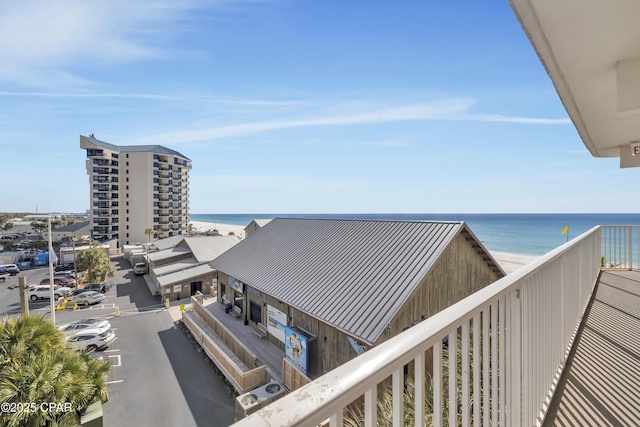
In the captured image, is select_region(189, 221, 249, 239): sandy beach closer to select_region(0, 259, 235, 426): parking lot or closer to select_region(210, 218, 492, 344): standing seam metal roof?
select_region(0, 259, 235, 426): parking lot

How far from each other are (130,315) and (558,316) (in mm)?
21846

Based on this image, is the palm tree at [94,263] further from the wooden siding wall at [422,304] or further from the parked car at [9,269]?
the wooden siding wall at [422,304]

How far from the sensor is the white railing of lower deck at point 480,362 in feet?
2.26

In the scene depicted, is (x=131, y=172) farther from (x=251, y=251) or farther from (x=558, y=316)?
(x=558, y=316)

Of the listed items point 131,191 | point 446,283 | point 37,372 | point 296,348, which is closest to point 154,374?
point 296,348

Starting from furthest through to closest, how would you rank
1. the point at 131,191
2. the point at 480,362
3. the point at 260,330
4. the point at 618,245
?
the point at 131,191, the point at 260,330, the point at 618,245, the point at 480,362

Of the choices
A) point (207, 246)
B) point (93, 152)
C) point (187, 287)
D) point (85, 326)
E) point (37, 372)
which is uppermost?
point (93, 152)

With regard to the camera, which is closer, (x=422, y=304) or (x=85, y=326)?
(x=422, y=304)

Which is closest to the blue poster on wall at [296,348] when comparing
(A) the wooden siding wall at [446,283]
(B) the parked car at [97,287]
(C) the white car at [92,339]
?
(A) the wooden siding wall at [446,283]

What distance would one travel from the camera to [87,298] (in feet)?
68.6

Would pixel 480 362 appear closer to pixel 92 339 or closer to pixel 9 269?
pixel 92 339

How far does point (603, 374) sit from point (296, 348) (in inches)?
346

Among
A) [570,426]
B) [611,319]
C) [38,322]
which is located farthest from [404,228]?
[38,322]

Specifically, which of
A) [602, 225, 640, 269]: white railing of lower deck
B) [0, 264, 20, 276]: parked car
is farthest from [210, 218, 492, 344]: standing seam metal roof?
[0, 264, 20, 276]: parked car
